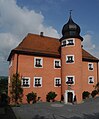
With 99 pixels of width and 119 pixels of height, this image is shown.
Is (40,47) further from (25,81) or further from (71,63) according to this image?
(25,81)

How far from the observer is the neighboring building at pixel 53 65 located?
28.7 m

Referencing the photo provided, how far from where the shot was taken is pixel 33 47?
30.5 m

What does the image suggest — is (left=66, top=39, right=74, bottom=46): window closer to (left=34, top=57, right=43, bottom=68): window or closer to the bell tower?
the bell tower

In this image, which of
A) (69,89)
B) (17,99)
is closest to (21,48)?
(17,99)

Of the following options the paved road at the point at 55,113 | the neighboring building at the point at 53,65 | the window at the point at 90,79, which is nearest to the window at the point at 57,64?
the neighboring building at the point at 53,65


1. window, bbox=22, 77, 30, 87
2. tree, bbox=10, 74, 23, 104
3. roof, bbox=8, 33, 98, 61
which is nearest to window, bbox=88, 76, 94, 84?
roof, bbox=8, 33, 98, 61

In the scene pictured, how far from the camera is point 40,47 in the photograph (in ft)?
103

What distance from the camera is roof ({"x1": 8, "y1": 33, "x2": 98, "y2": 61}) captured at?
29.2 meters

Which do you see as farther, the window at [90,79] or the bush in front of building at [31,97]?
the window at [90,79]

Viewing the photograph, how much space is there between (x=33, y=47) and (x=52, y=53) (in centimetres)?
303

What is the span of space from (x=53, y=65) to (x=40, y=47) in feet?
11.1

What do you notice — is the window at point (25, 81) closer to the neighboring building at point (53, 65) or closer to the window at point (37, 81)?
the neighboring building at point (53, 65)

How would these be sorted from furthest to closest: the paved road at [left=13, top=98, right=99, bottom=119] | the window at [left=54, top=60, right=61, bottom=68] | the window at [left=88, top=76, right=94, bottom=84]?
1. the window at [left=88, top=76, right=94, bottom=84]
2. the window at [left=54, top=60, right=61, bottom=68]
3. the paved road at [left=13, top=98, right=99, bottom=119]

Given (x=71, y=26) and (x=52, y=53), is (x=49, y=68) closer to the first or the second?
(x=52, y=53)
